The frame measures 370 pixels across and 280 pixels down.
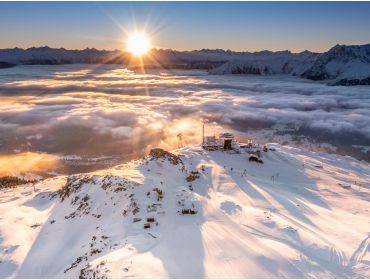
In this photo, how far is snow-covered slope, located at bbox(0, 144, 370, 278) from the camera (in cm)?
1583

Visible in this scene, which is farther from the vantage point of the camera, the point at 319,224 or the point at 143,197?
the point at 143,197

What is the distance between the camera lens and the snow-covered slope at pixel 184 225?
51.9 ft

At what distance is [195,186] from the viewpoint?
28.3m

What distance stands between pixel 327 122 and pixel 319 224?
233ft

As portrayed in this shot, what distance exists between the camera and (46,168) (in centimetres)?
5422

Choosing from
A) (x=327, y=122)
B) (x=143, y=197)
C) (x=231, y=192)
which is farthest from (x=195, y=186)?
(x=327, y=122)

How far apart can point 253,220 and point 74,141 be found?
54827mm

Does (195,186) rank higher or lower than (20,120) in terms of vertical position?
higher

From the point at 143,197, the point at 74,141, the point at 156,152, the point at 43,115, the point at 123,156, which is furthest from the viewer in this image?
the point at 43,115

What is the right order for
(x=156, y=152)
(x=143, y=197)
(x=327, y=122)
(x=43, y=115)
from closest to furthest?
(x=143, y=197)
(x=156, y=152)
(x=327, y=122)
(x=43, y=115)

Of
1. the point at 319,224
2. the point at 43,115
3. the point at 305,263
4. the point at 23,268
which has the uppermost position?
the point at 305,263

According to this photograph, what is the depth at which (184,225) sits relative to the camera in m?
20.1

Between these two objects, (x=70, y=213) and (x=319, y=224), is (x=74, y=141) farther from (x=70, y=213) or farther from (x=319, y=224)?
(x=319, y=224)

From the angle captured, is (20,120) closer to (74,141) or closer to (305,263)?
(74,141)
